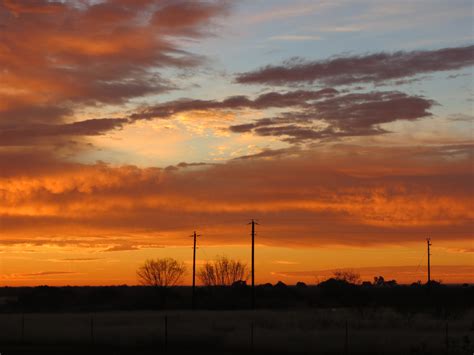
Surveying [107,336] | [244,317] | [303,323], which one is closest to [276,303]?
[244,317]

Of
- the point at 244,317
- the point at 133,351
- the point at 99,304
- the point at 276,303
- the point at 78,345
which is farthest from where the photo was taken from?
the point at 99,304

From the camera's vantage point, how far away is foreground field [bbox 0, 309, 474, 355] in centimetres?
4269

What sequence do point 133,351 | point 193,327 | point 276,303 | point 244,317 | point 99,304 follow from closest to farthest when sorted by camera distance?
point 133,351 → point 193,327 → point 244,317 → point 276,303 → point 99,304

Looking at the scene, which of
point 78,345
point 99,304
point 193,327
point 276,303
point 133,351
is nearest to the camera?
point 133,351

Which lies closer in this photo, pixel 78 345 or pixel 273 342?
pixel 273 342

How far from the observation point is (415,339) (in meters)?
44.0

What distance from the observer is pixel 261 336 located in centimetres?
4653

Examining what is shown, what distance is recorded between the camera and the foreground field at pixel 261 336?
1681 inches

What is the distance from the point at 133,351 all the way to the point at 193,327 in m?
10.7

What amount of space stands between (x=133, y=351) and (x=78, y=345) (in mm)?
6485

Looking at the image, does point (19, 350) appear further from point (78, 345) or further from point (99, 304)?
point (99, 304)

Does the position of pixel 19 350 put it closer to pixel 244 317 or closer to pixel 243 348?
pixel 243 348

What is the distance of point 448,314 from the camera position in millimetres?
67500

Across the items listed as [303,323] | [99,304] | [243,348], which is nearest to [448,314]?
[303,323]
